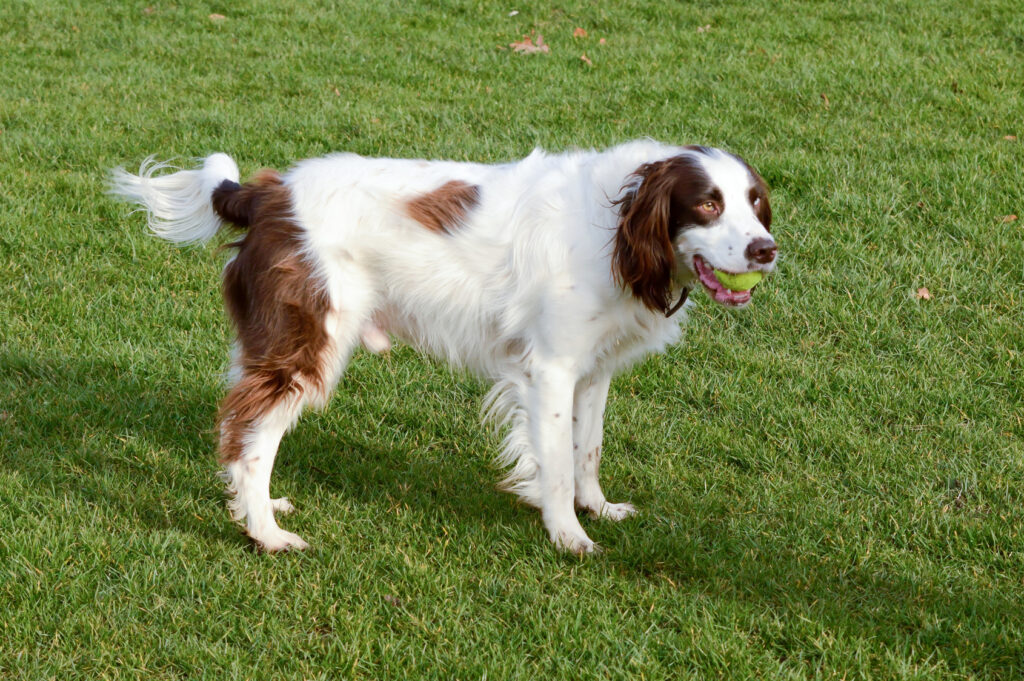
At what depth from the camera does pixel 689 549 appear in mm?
3740

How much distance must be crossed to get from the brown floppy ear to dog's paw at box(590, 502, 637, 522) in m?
0.93

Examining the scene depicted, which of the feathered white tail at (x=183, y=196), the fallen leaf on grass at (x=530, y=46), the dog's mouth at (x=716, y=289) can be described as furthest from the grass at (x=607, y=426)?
the dog's mouth at (x=716, y=289)

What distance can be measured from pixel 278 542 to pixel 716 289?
169 centimetres

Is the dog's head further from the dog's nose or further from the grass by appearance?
the grass

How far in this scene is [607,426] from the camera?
15.1ft

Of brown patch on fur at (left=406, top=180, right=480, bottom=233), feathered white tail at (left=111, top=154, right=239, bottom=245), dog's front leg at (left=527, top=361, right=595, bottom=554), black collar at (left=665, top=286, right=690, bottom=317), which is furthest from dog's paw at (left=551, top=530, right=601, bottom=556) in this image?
feathered white tail at (left=111, top=154, right=239, bottom=245)

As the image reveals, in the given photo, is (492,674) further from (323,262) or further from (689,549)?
(323,262)

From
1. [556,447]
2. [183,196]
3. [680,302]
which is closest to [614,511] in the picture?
[556,447]

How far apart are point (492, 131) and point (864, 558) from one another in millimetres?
4375

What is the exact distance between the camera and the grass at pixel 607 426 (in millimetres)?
3262

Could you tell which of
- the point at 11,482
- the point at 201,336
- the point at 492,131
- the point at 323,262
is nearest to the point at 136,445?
the point at 11,482

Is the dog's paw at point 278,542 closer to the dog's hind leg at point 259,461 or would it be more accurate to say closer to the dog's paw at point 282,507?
the dog's hind leg at point 259,461

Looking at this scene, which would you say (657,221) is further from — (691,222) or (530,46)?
(530,46)

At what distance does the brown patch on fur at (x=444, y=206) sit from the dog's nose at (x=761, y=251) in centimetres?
97
